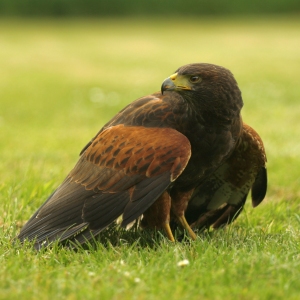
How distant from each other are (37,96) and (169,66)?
253 inches

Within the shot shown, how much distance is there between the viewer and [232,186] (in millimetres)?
5395

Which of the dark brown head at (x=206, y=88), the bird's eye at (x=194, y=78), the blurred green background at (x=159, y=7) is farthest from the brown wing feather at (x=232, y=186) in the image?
the blurred green background at (x=159, y=7)

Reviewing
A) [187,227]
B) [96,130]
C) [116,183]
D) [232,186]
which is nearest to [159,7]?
[96,130]

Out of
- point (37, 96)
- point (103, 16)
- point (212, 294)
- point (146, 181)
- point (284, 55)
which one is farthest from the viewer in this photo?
point (103, 16)

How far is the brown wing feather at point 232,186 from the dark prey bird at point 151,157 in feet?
1.15

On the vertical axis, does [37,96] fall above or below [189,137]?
below

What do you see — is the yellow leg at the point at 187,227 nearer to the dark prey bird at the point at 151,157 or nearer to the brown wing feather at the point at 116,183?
the dark prey bird at the point at 151,157

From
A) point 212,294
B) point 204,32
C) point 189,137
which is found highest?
point 189,137

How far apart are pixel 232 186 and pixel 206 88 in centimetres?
114

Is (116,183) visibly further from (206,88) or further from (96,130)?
(96,130)

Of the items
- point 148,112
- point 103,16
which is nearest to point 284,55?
point 103,16

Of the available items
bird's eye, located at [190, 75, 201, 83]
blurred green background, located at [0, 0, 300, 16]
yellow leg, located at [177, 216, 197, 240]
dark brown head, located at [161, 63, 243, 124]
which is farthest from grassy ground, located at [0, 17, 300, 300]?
blurred green background, located at [0, 0, 300, 16]

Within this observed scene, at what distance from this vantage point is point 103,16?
38.1 meters

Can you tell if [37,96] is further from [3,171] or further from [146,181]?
[146,181]
